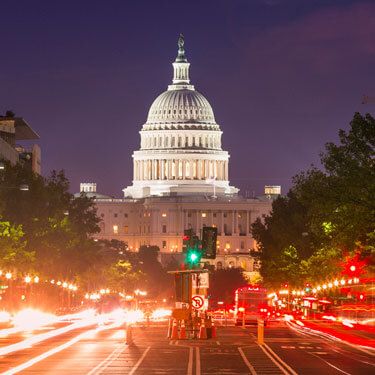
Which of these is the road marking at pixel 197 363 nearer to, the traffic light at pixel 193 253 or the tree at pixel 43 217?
Answer: the traffic light at pixel 193 253

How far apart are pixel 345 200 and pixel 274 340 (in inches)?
454

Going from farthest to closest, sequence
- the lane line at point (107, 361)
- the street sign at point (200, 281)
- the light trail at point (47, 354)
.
→ the street sign at point (200, 281) < the light trail at point (47, 354) < the lane line at point (107, 361)

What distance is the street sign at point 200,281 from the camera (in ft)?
251

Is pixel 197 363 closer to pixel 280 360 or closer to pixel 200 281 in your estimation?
pixel 280 360

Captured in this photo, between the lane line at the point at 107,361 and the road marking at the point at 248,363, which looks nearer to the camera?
the lane line at the point at 107,361

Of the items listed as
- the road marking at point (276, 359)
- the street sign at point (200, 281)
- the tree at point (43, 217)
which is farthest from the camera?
the tree at point (43, 217)

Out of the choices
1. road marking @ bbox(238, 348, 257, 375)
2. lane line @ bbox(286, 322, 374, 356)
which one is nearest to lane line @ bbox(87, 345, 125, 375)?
road marking @ bbox(238, 348, 257, 375)

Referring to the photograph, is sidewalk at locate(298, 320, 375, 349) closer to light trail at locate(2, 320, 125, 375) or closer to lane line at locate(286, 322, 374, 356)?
lane line at locate(286, 322, 374, 356)

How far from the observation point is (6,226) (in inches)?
4498

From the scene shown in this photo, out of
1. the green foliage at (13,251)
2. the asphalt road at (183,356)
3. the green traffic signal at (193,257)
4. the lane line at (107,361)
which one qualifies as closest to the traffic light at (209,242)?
the green traffic signal at (193,257)

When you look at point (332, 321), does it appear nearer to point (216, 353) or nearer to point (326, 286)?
point (326, 286)

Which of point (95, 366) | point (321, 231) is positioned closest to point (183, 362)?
point (95, 366)

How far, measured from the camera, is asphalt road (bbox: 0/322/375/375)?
49.6 m

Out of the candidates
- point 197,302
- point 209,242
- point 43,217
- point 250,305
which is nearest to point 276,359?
point 197,302
